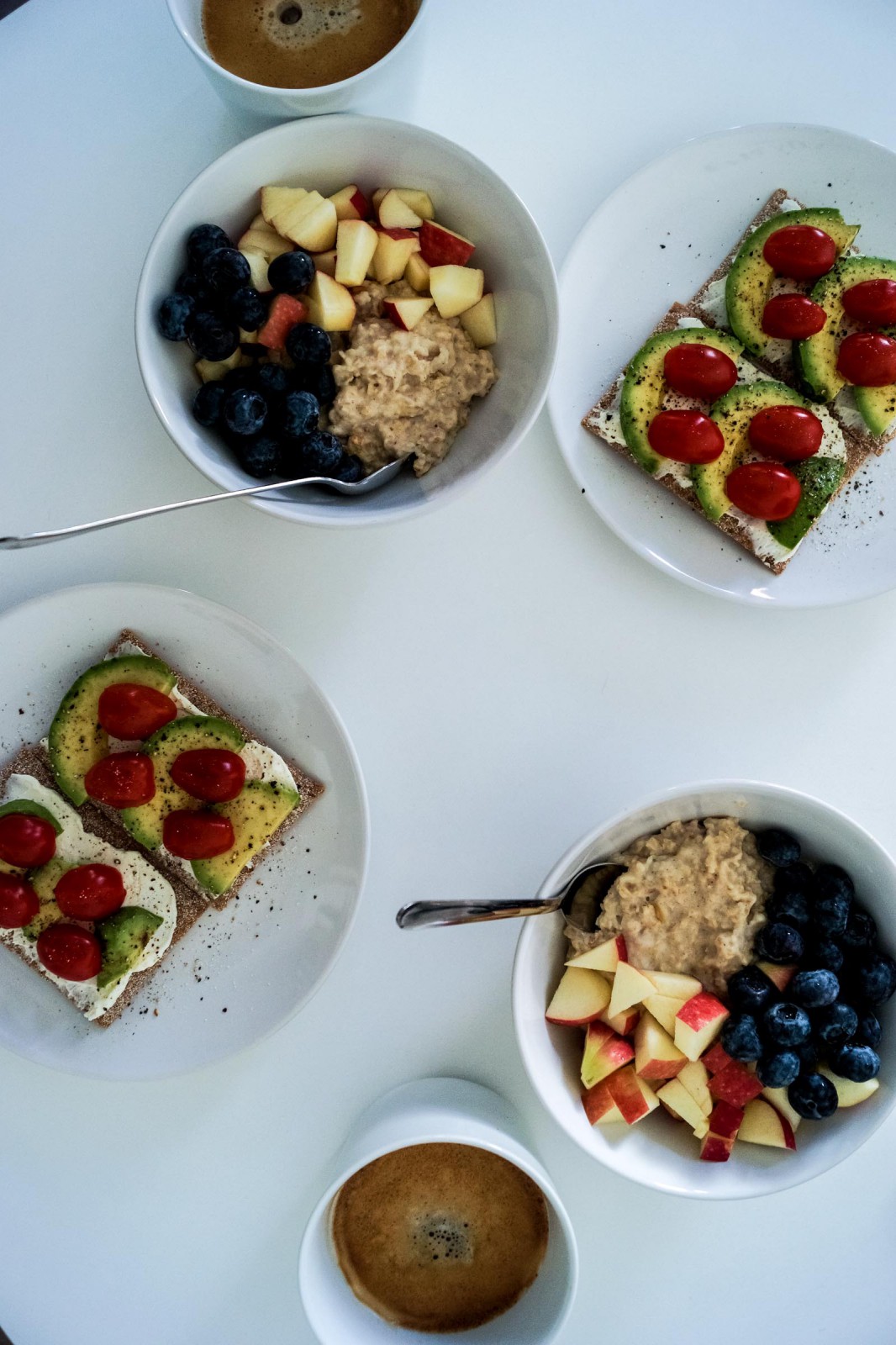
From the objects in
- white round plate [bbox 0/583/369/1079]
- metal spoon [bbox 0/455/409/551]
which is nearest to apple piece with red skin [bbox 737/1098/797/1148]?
white round plate [bbox 0/583/369/1079]

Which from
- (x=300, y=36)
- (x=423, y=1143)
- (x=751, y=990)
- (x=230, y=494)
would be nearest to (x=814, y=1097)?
(x=751, y=990)

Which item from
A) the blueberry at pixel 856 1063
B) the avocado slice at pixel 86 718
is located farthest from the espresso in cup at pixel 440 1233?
the avocado slice at pixel 86 718

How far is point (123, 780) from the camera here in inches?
65.6

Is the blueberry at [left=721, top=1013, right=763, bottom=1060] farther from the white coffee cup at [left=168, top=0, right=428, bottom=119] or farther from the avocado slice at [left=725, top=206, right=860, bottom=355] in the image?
the white coffee cup at [left=168, top=0, right=428, bottom=119]

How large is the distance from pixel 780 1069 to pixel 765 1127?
142 mm

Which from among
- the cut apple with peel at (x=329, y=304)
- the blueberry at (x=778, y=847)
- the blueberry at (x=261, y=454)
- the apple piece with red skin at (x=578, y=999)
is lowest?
the apple piece with red skin at (x=578, y=999)

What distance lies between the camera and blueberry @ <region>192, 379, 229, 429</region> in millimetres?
1545

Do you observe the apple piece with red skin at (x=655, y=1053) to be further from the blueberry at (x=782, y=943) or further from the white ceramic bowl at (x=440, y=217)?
the white ceramic bowl at (x=440, y=217)

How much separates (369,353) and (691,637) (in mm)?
743

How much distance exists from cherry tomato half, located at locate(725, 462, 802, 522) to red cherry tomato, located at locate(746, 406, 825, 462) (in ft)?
0.10

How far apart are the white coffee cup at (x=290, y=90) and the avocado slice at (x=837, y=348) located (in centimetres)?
78

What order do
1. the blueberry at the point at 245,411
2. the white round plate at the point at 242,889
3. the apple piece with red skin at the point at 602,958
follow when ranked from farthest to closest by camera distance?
the white round plate at the point at 242,889, the apple piece with red skin at the point at 602,958, the blueberry at the point at 245,411

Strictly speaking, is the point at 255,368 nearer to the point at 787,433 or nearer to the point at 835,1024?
the point at 787,433

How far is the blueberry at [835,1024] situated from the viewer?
1.56m
